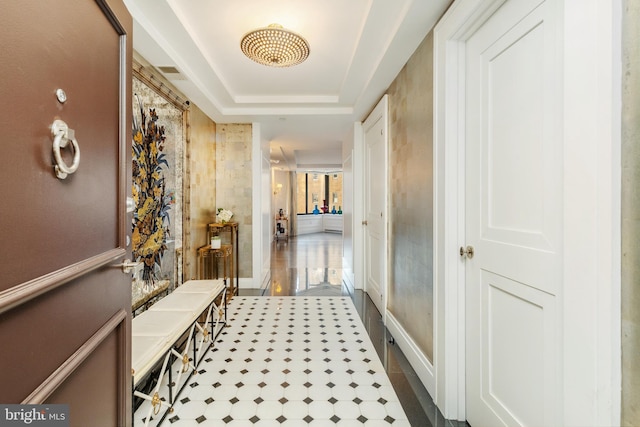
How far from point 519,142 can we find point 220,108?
343 centimetres

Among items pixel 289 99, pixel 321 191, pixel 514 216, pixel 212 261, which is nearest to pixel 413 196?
pixel 514 216

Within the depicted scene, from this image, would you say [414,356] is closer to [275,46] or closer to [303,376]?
[303,376]

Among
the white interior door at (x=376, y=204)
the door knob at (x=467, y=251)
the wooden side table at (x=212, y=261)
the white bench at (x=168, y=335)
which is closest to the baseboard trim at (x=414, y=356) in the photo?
the white interior door at (x=376, y=204)

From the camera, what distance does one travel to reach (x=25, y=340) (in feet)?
2.10

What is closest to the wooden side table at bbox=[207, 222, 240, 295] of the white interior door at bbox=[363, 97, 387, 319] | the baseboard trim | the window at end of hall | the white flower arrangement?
the white flower arrangement

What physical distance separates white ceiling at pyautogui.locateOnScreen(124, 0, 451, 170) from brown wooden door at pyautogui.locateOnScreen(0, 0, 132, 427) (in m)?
1.11

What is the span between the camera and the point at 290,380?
6.69ft

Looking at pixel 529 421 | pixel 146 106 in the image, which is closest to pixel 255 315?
pixel 146 106

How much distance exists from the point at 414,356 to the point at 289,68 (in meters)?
2.86

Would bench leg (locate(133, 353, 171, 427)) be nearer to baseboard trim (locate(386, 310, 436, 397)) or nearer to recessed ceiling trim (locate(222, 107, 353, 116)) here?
baseboard trim (locate(386, 310, 436, 397))

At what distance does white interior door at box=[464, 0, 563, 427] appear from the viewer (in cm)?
108

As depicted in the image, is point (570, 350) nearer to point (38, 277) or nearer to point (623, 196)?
point (623, 196)

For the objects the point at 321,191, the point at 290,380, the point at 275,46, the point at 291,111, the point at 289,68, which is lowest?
the point at 290,380

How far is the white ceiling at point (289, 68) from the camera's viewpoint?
1.93 m
